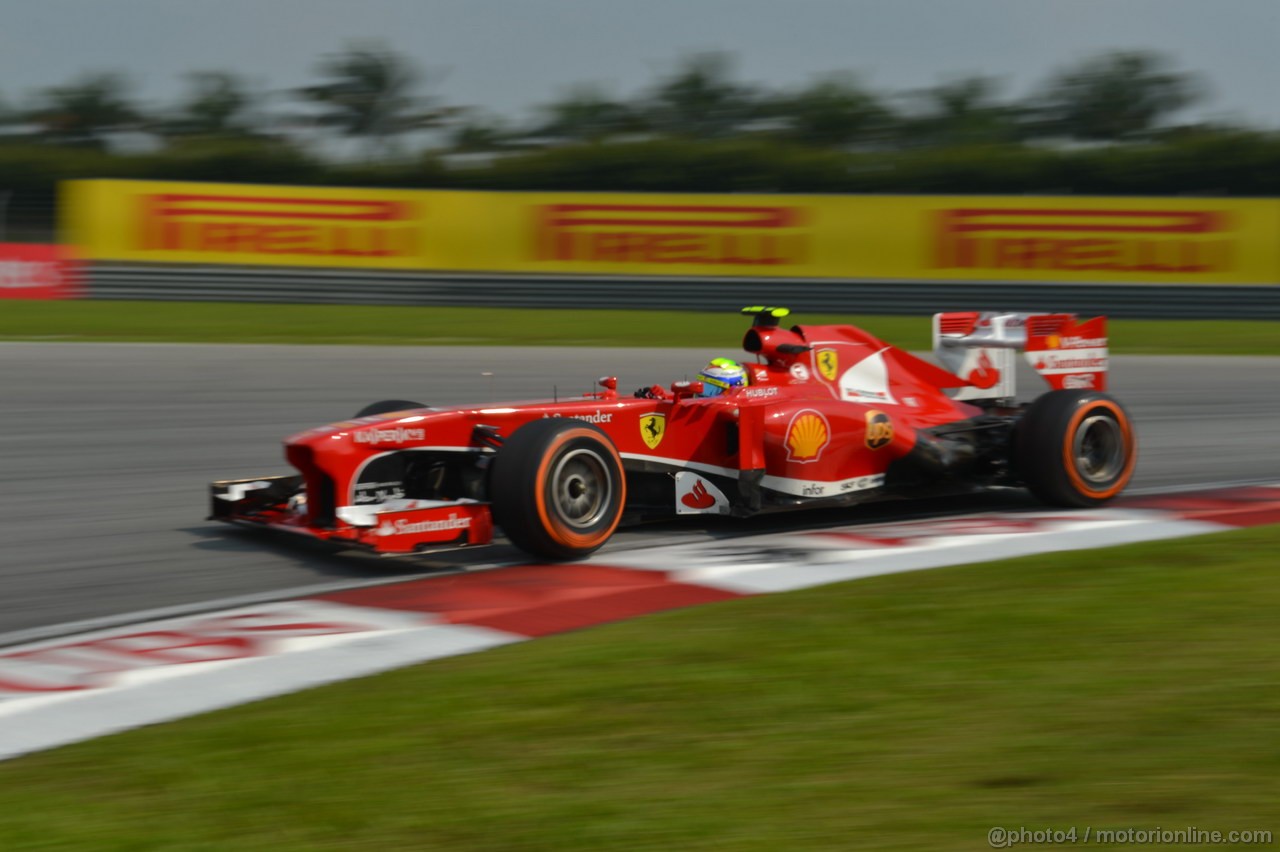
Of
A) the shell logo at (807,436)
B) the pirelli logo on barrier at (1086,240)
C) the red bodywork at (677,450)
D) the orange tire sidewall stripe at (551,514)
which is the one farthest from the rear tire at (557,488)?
the pirelli logo on barrier at (1086,240)

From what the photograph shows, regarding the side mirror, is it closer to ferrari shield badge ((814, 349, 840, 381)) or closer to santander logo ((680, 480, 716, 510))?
santander logo ((680, 480, 716, 510))

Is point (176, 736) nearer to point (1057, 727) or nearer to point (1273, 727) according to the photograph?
point (1057, 727)

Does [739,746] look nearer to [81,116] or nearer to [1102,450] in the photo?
[1102,450]

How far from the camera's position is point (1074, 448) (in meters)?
7.88

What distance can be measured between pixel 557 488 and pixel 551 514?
0.39ft

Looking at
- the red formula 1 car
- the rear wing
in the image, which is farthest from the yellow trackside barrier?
the red formula 1 car

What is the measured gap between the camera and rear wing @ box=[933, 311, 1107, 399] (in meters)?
8.55

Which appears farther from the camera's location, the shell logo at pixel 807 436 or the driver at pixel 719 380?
the driver at pixel 719 380

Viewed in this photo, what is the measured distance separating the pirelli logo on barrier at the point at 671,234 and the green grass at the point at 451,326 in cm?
139

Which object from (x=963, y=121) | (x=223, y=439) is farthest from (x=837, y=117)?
(x=223, y=439)

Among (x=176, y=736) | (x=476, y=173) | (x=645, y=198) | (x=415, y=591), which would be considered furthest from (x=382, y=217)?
(x=176, y=736)

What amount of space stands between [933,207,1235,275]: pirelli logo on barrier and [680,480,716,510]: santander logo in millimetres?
15749

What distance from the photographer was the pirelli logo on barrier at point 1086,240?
70.6 feet

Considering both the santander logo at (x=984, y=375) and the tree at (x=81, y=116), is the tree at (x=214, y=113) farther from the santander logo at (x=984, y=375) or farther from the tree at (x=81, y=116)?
the santander logo at (x=984, y=375)
